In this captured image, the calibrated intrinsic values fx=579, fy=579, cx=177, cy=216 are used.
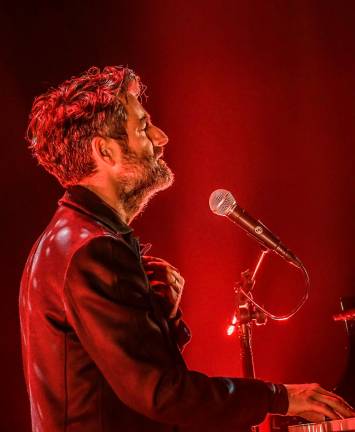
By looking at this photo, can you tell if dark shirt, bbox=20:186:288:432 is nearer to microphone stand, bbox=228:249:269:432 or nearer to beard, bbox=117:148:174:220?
beard, bbox=117:148:174:220

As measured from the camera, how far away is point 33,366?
58.6 inches

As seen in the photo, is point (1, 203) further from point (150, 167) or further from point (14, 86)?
point (150, 167)

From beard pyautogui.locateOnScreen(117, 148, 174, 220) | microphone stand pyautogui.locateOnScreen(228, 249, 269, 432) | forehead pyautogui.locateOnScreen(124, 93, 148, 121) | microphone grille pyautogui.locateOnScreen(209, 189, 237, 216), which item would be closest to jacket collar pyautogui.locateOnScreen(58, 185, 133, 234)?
beard pyautogui.locateOnScreen(117, 148, 174, 220)

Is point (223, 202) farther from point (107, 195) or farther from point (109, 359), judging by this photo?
point (109, 359)

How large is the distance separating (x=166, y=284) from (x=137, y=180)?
1.21ft

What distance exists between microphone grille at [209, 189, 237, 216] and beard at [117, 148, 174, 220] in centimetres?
48

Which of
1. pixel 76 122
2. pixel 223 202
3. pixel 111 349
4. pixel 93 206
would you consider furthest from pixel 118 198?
pixel 223 202

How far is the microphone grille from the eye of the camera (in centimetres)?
236

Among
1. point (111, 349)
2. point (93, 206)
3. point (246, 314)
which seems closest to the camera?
point (111, 349)

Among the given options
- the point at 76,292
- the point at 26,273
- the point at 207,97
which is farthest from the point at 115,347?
the point at 207,97

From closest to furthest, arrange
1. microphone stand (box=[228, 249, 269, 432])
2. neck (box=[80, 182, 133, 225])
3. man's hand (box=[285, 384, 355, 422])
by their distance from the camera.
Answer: man's hand (box=[285, 384, 355, 422]) < neck (box=[80, 182, 133, 225]) < microphone stand (box=[228, 249, 269, 432])

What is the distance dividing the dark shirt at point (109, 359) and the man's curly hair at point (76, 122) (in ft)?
1.18

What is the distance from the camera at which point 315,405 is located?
145 centimetres

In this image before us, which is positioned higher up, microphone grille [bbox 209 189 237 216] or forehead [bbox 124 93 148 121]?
forehead [bbox 124 93 148 121]
